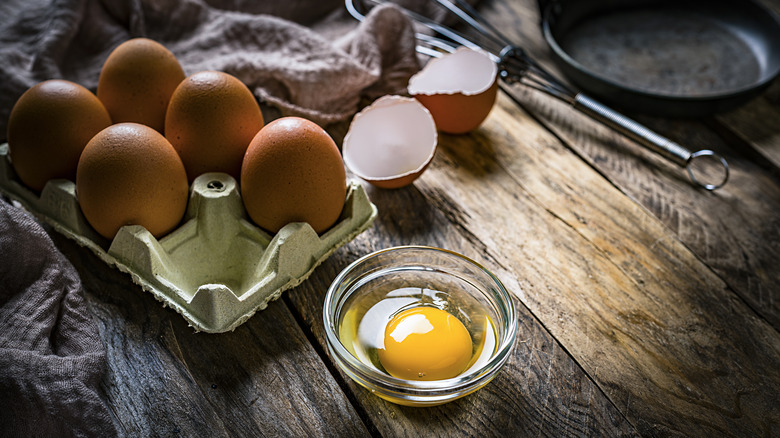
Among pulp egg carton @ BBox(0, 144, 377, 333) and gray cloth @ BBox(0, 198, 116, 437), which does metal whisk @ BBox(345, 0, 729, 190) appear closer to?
pulp egg carton @ BBox(0, 144, 377, 333)

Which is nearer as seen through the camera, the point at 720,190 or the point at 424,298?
the point at 424,298

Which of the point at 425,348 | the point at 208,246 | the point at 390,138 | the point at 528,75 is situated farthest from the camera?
the point at 528,75

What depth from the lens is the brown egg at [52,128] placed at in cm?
66

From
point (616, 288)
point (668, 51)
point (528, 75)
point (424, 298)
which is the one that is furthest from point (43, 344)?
point (668, 51)

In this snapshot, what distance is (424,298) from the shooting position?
660 mm

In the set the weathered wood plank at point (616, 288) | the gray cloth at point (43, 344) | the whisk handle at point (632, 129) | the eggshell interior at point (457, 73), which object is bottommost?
the weathered wood plank at point (616, 288)

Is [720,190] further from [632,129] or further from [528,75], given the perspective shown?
[528,75]

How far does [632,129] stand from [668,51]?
0.29 meters

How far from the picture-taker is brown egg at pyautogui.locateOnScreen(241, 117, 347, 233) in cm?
62

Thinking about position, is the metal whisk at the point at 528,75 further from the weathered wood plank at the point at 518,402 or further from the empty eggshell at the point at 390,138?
the weathered wood plank at the point at 518,402

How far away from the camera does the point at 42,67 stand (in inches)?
34.2

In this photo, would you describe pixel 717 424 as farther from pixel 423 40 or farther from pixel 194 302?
pixel 423 40

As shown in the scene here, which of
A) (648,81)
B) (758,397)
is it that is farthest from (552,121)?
(758,397)

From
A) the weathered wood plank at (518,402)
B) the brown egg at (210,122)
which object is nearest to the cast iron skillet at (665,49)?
the weathered wood plank at (518,402)
